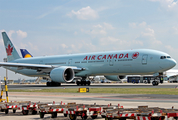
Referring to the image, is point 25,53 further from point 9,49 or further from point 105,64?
point 105,64

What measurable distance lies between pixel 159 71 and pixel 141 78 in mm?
54382

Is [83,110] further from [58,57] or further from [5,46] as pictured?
[5,46]

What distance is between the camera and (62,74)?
38.2m

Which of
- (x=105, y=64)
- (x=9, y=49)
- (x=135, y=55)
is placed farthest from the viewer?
(x=9, y=49)

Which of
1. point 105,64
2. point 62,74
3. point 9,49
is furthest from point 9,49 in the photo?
point 105,64

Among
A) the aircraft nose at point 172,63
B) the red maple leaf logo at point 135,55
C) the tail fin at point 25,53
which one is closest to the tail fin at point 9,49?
the tail fin at point 25,53

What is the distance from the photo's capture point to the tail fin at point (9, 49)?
5347 cm

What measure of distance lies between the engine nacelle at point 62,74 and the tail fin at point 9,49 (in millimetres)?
17322

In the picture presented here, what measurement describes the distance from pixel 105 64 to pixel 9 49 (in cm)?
2398

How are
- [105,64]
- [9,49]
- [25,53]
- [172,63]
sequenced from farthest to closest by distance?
[25,53] → [9,49] → [105,64] → [172,63]

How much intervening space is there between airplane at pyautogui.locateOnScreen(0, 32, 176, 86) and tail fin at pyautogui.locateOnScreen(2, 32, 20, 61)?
853cm

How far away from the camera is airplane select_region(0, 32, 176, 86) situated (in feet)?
115

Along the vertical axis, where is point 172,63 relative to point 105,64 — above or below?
below

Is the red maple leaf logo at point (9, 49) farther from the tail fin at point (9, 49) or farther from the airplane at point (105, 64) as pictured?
the airplane at point (105, 64)
